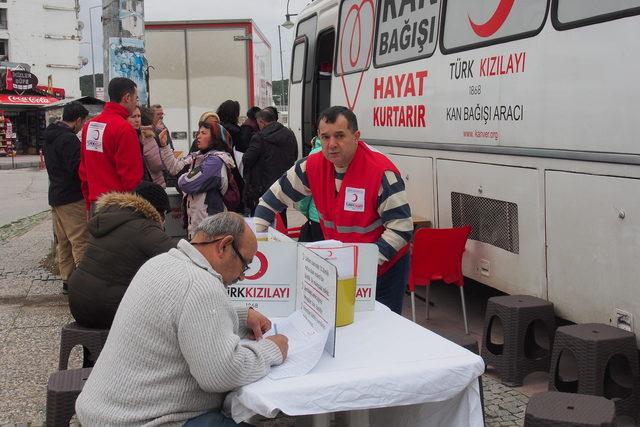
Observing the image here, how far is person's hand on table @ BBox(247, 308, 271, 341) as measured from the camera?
332 cm

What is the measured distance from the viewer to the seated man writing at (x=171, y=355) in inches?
104

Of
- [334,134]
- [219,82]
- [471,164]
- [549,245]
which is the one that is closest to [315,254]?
[334,134]

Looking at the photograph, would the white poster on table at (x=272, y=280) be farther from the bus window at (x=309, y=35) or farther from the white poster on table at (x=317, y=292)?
the bus window at (x=309, y=35)

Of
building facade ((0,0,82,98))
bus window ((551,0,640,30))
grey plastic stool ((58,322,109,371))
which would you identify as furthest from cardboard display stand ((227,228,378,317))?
building facade ((0,0,82,98))

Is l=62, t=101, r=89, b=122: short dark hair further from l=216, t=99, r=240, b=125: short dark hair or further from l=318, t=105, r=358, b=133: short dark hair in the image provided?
l=318, t=105, r=358, b=133: short dark hair

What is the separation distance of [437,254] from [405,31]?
2.34m

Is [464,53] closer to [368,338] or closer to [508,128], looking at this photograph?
[508,128]

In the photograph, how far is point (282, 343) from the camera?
9.75ft

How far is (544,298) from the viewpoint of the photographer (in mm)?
5164

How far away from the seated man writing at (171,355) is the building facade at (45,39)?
53.0 m

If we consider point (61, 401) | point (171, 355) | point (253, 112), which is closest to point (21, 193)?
point (253, 112)

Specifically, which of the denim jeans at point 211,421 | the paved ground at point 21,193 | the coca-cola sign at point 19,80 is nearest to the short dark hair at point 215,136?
the denim jeans at point 211,421

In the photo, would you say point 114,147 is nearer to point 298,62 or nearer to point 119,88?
point 119,88

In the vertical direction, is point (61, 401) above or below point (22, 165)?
below
